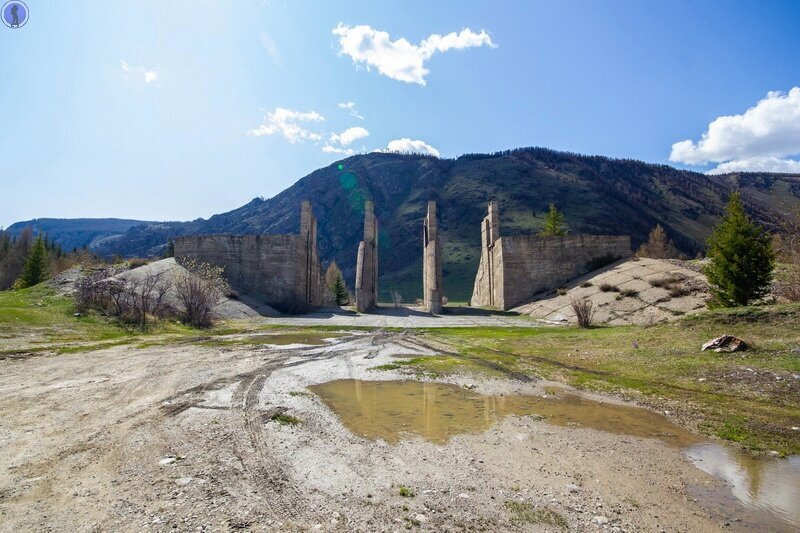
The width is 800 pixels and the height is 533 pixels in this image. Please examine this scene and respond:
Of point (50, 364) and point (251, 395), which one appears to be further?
point (50, 364)

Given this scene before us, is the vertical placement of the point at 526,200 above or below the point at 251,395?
above

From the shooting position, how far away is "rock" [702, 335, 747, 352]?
9.51 m

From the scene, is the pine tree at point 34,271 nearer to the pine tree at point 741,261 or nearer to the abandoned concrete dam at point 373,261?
the abandoned concrete dam at point 373,261

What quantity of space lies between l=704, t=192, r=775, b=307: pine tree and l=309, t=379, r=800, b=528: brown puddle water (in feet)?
43.1

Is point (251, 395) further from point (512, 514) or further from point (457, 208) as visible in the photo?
point (457, 208)

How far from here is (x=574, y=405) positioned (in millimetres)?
6992

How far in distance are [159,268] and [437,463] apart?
102 feet

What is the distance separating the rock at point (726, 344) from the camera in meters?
9.51

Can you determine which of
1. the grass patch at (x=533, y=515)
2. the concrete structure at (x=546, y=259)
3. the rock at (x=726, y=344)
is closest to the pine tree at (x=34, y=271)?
the concrete structure at (x=546, y=259)

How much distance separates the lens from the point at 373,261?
37688 millimetres

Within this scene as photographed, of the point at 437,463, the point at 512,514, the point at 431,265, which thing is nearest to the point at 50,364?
the point at 437,463

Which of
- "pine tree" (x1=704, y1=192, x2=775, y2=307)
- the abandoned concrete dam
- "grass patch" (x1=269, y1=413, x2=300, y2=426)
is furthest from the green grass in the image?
the abandoned concrete dam

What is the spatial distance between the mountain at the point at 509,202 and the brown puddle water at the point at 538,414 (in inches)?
3065

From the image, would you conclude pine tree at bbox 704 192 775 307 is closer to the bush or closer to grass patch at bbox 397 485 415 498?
the bush
